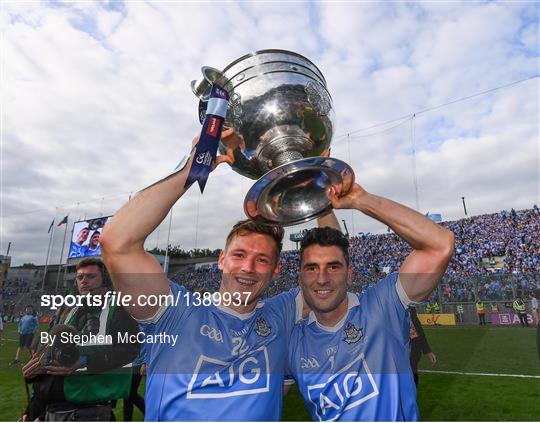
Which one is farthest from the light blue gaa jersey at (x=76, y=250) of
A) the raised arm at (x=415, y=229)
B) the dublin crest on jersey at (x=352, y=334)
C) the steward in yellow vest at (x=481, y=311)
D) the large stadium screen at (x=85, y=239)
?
the raised arm at (x=415, y=229)

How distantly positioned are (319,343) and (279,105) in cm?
140

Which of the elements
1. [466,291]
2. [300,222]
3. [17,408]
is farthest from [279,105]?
[466,291]

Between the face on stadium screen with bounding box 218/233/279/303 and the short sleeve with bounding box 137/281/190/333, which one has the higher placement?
the face on stadium screen with bounding box 218/233/279/303

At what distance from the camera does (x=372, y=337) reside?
216 centimetres

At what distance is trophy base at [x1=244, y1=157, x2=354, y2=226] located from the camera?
1.77 meters

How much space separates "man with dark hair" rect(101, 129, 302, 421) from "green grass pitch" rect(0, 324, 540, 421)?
13.7 ft

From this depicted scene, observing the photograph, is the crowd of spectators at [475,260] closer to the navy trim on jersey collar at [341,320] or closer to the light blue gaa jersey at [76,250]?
the light blue gaa jersey at [76,250]

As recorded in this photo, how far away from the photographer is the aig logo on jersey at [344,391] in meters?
1.98

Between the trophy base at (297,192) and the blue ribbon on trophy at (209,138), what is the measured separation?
0.26 metres

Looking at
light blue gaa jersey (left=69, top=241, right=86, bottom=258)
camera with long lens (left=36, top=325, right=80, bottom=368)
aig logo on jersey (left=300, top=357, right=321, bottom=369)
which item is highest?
light blue gaa jersey (left=69, top=241, right=86, bottom=258)

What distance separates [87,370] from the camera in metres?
3.18

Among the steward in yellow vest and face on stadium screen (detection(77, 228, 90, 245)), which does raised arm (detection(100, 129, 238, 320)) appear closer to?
the steward in yellow vest

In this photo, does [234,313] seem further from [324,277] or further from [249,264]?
[324,277]

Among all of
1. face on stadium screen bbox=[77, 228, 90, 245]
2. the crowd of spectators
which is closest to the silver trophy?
the crowd of spectators
